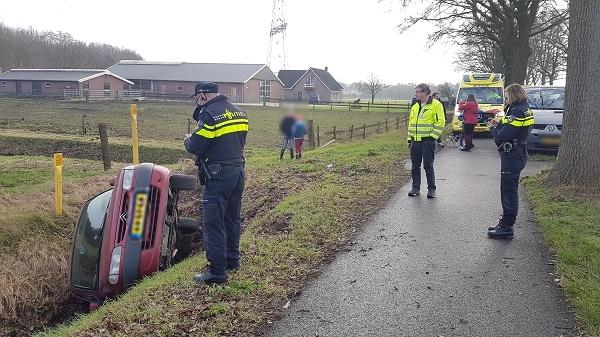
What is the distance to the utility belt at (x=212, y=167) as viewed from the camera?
16.5 ft

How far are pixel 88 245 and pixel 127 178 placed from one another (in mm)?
898

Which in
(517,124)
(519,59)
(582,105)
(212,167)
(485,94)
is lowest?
(212,167)

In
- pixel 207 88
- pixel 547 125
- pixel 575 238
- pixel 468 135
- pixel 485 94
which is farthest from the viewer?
pixel 485 94

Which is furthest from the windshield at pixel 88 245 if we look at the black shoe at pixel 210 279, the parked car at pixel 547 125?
the parked car at pixel 547 125

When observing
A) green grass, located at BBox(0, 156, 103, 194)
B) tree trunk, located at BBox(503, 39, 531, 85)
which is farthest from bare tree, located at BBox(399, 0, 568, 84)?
green grass, located at BBox(0, 156, 103, 194)

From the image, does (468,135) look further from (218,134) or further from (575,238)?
(218,134)

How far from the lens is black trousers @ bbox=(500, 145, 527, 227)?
6.57 meters

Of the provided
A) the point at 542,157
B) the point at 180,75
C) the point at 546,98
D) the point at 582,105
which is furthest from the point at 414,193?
the point at 180,75

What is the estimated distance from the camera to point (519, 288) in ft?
16.3

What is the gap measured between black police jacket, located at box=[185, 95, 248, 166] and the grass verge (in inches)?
48.6

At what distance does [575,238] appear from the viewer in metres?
6.29

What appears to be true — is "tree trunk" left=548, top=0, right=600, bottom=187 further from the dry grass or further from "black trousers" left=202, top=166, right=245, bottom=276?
the dry grass

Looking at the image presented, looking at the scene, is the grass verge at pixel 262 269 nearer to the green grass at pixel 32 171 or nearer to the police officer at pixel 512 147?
the police officer at pixel 512 147

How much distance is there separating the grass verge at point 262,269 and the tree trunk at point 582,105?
3.07m
